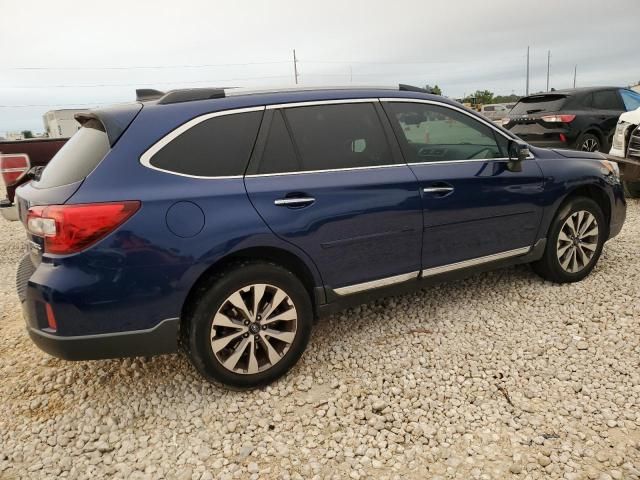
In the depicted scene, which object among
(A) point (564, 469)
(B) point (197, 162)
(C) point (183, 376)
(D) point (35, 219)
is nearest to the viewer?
(A) point (564, 469)

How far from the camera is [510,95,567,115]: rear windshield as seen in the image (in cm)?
912

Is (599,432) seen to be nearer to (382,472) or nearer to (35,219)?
(382,472)

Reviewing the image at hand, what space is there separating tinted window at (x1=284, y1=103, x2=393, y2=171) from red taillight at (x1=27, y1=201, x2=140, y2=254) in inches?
42.7

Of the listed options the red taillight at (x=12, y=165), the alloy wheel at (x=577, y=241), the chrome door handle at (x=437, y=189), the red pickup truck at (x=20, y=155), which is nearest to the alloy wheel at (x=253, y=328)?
the chrome door handle at (x=437, y=189)

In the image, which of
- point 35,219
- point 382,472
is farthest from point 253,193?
point 382,472

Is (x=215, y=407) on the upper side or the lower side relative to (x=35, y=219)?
lower

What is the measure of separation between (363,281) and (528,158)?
5.87ft

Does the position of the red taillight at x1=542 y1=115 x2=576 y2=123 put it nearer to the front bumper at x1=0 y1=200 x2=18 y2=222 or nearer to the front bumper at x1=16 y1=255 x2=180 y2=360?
the front bumper at x1=16 y1=255 x2=180 y2=360

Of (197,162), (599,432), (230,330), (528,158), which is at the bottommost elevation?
(599,432)

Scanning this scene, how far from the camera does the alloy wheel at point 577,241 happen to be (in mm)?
4051

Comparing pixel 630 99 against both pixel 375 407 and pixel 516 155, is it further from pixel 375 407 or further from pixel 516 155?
pixel 375 407

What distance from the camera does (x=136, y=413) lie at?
2.72m

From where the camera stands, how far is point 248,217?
260cm

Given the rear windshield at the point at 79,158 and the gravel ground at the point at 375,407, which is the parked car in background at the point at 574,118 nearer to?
the gravel ground at the point at 375,407
